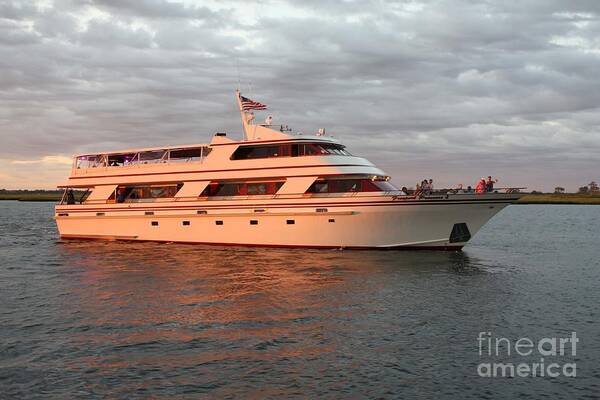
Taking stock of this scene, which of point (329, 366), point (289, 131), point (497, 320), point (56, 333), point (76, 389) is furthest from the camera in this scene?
point (289, 131)

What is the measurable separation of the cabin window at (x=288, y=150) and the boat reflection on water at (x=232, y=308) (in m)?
5.26

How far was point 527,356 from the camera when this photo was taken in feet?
37.4

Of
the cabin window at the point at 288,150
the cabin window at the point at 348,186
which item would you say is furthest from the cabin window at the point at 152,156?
the cabin window at the point at 348,186

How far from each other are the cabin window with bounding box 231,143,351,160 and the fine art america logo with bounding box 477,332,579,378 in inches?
645

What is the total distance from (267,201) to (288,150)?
10.1 feet

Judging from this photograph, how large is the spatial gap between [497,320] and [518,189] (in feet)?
43.9

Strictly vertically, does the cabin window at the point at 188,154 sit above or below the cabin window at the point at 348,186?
above

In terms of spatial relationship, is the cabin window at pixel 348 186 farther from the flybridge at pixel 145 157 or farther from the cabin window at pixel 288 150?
the flybridge at pixel 145 157

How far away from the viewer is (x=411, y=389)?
9617mm

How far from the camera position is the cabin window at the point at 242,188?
1107 inches

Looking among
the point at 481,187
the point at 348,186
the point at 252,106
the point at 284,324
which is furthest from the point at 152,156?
the point at 284,324

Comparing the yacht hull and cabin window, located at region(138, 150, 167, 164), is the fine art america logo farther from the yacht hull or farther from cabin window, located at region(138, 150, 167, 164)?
cabin window, located at region(138, 150, 167, 164)

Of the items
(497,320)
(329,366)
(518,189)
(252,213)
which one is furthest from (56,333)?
(518,189)

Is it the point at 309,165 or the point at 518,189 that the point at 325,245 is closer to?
the point at 309,165
